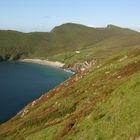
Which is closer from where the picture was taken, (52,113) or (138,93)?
(138,93)

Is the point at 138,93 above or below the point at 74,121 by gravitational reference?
above

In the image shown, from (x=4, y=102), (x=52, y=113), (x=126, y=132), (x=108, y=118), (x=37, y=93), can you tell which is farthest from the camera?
(x=37, y=93)

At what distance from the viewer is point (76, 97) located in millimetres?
59094

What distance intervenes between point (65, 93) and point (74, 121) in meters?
29.8

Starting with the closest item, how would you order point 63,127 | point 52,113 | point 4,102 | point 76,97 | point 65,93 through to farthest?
point 63,127 < point 52,113 < point 76,97 < point 65,93 < point 4,102

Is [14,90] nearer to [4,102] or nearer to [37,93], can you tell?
[37,93]

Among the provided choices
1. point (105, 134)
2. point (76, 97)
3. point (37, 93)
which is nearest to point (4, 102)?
point (37, 93)

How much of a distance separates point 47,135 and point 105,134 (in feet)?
33.4

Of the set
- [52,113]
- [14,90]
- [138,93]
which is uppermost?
[138,93]

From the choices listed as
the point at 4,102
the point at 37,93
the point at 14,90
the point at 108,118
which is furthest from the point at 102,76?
the point at 14,90

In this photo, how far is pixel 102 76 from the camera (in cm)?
6900

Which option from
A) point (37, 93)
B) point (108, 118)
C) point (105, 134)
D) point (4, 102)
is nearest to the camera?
point (105, 134)

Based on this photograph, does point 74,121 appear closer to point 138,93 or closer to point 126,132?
point 138,93

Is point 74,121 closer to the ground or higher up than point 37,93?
higher up
